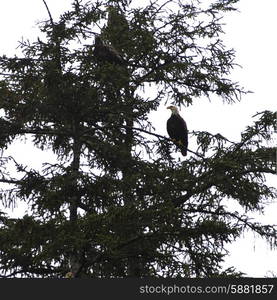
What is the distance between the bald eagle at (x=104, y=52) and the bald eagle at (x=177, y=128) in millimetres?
1914

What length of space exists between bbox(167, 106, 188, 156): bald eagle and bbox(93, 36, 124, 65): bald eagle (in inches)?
75.4

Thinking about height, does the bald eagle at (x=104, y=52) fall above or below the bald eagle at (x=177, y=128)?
above

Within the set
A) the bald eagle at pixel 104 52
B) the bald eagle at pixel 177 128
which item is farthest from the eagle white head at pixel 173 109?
the bald eagle at pixel 104 52

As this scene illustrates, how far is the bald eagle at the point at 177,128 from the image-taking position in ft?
46.1

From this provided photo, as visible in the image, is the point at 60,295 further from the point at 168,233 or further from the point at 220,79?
the point at 220,79

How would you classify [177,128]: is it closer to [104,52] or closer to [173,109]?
[173,109]

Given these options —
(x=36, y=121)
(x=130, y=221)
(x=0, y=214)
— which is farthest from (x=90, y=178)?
(x=0, y=214)

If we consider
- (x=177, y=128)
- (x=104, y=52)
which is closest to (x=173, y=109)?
(x=177, y=128)

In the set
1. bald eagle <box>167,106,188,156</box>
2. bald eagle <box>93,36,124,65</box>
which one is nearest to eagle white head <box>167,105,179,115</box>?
bald eagle <box>167,106,188,156</box>

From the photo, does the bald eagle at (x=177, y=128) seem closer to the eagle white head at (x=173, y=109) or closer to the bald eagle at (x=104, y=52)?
the eagle white head at (x=173, y=109)

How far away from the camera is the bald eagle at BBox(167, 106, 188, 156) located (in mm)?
14065

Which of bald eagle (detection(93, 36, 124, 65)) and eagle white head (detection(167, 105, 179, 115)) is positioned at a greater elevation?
bald eagle (detection(93, 36, 124, 65))

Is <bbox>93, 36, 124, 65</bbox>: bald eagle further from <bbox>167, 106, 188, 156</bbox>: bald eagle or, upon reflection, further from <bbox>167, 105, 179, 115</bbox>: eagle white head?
<bbox>167, 106, 188, 156</bbox>: bald eagle

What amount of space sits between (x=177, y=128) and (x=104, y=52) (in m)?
2.44
